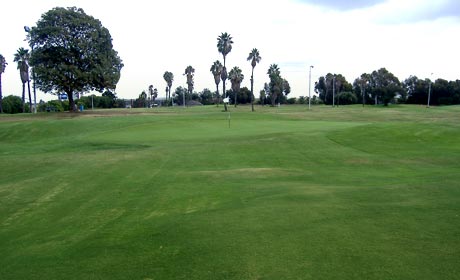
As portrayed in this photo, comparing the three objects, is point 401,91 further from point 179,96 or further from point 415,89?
point 179,96

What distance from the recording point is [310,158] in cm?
2067

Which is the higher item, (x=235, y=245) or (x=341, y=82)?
(x=341, y=82)

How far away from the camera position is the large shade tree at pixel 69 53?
59031 mm

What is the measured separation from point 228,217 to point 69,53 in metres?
58.7

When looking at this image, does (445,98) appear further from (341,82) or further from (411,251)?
(411,251)

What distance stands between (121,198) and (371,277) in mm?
7967

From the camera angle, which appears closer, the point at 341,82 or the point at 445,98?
the point at 445,98

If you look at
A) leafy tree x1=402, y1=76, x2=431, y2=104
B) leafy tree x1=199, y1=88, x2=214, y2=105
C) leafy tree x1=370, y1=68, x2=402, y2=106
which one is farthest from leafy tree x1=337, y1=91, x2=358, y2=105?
leafy tree x1=199, y1=88, x2=214, y2=105

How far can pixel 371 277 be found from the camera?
5465 mm

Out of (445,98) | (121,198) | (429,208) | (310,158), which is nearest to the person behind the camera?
(429,208)

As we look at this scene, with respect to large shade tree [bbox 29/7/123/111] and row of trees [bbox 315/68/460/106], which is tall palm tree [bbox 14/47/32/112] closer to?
large shade tree [bbox 29/7/123/111]

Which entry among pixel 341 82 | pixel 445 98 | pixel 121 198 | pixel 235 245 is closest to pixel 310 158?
pixel 121 198

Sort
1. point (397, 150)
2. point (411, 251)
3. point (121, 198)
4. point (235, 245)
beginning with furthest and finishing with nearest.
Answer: point (397, 150), point (121, 198), point (235, 245), point (411, 251)

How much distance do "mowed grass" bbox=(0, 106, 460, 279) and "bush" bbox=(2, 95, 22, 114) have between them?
88.0 meters
